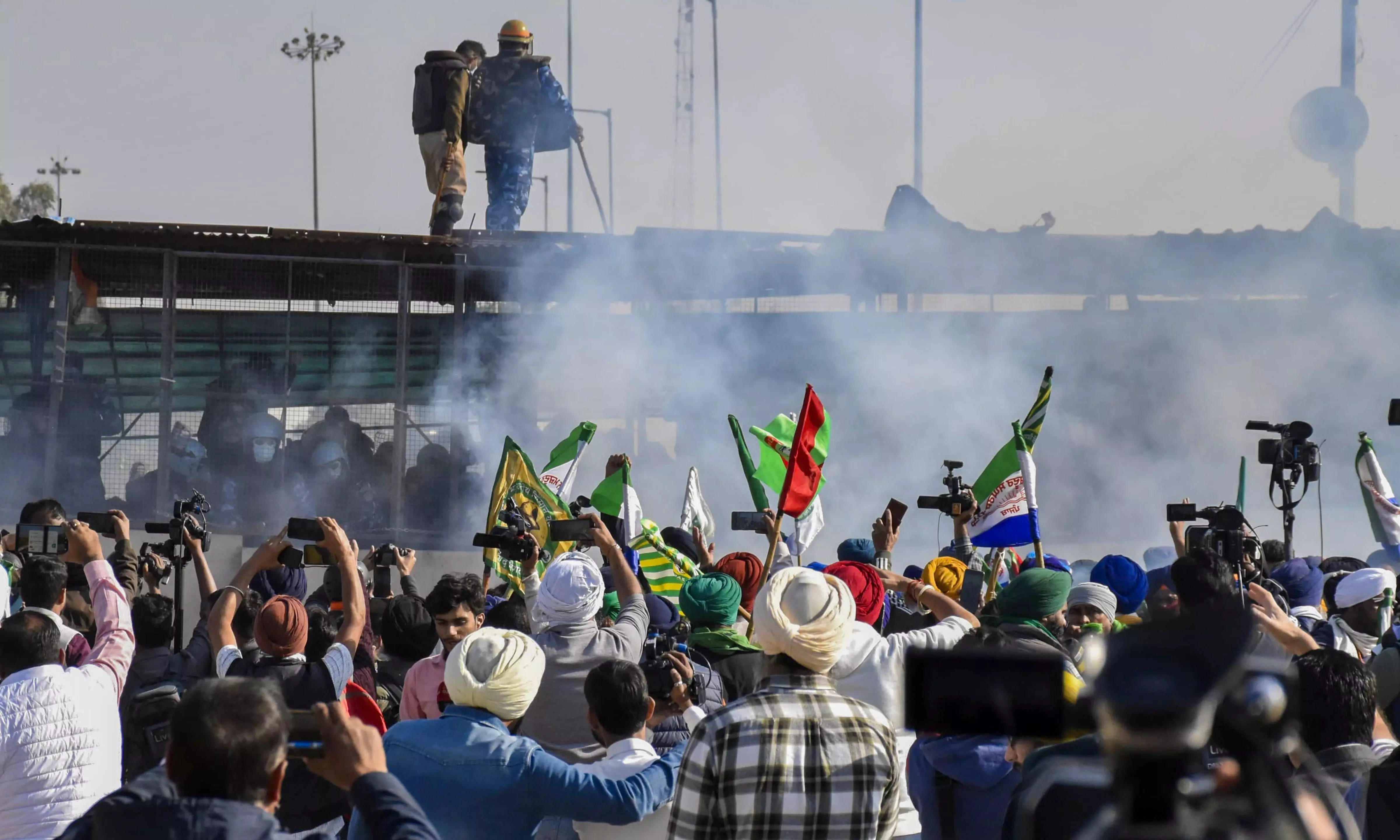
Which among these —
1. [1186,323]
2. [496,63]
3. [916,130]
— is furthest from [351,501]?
[916,130]

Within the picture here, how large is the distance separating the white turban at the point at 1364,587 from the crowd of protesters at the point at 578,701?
0.03ft

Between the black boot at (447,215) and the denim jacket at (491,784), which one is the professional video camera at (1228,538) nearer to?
the denim jacket at (491,784)

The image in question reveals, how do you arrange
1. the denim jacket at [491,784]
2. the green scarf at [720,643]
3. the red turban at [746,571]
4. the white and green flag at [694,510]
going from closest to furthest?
1. the denim jacket at [491,784]
2. the green scarf at [720,643]
3. the red turban at [746,571]
4. the white and green flag at [694,510]

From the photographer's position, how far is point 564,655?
14.4 feet

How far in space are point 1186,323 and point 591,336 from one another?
6551 millimetres

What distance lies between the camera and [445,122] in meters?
13.6

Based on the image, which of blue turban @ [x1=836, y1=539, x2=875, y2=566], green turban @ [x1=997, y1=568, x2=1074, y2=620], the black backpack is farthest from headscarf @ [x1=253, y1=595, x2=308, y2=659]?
blue turban @ [x1=836, y1=539, x2=875, y2=566]

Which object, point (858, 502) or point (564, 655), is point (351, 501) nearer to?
point (858, 502)

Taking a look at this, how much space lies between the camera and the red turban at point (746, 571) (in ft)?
18.6

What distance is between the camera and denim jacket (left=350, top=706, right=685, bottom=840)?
3.31 metres

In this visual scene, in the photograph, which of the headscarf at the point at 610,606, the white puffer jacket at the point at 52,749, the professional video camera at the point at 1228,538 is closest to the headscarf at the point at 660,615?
the headscarf at the point at 610,606

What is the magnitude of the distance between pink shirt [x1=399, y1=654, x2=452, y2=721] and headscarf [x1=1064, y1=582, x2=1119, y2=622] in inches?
91.0

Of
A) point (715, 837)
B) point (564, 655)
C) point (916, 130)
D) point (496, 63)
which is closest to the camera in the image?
point (715, 837)

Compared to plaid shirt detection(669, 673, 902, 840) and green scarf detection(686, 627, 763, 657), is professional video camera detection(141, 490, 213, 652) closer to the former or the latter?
green scarf detection(686, 627, 763, 657)
